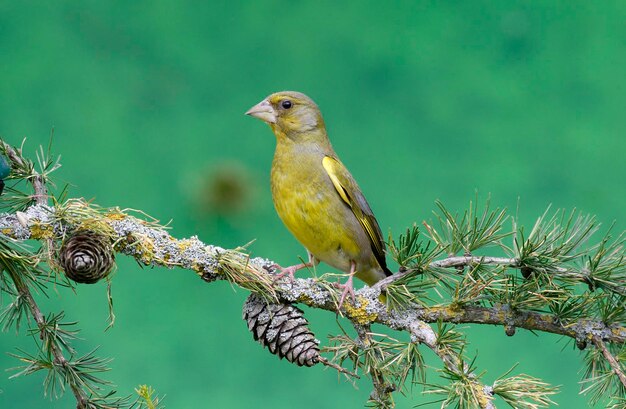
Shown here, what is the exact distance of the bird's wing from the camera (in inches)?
47.7

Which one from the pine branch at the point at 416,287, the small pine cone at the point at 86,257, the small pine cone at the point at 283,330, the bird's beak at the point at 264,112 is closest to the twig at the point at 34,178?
the pine branch at the point at 416,287

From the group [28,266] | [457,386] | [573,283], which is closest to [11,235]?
[28,266]

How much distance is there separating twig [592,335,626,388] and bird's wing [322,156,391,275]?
1.28 feet

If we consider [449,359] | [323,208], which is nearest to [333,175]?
[323,208]

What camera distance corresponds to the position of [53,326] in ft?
2.81

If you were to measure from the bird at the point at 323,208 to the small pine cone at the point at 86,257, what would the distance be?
440 millimetres

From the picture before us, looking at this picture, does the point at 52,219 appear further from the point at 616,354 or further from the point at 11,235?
the point at 616,354

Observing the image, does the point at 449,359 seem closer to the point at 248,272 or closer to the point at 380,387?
the point at 380,387

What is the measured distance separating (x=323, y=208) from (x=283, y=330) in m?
0.37

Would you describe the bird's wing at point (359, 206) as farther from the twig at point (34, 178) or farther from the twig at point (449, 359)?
the twig at point (34, 178)

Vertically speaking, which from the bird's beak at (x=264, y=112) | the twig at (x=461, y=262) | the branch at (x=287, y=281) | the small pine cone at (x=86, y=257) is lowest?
the small pine cone at (x=86, y=257)

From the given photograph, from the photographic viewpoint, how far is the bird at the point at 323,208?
1.20m

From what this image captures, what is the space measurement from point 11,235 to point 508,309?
533mm

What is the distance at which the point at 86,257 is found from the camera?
778 millimetres
